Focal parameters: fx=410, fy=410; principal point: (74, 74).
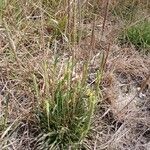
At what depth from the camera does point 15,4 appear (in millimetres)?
2449

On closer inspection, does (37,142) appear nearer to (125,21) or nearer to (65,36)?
A: (65,36)

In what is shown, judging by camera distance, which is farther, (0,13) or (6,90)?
(0,13)

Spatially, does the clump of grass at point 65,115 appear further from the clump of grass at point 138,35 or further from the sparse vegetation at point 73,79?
the clump of grass at point 138,35

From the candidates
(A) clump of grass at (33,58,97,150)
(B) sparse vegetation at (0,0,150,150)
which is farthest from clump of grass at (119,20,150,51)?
(A) clump of grass at (33,58,97,150)

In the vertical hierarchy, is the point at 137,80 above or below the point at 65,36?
below

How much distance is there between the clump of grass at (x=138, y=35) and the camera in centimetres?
242

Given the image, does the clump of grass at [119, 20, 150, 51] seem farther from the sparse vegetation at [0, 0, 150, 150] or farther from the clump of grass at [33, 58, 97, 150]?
the clump of grass at [33, 58, 97, 150]

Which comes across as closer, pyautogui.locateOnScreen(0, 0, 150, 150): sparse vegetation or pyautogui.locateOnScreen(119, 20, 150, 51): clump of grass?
pyautogui.locateOnScreen(0, 0, 150, 150): sparse vegetation

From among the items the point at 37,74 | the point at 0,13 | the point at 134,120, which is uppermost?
the point at 0,13

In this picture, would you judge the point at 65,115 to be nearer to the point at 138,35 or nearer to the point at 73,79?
the point at 73,79

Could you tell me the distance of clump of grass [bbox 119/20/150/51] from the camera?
2424mm

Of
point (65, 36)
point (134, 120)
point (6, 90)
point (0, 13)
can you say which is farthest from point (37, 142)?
point (0, 13)

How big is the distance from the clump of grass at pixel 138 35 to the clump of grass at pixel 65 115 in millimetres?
697

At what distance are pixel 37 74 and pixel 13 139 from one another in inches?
15.5
